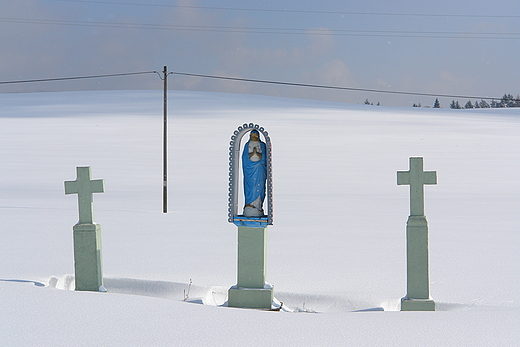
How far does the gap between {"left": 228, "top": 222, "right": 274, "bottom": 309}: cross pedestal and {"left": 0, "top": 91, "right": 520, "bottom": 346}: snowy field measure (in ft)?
1.17

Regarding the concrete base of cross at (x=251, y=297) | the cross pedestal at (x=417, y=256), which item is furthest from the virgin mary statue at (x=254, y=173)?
the cross pedestal at (x=417, y=256)

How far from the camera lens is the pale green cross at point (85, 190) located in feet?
19.6

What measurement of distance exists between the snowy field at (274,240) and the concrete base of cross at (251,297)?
0.32m

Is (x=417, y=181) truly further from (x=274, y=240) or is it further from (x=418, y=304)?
(x=274, y=240)

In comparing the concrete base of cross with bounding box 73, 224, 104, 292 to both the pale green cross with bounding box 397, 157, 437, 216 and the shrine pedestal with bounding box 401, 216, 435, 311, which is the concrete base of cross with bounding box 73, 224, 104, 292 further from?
the pale green cross with bounding box 397, 157, 437, 216

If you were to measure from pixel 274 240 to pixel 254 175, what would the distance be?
12.0ft

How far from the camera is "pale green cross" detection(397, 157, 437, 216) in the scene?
562cm

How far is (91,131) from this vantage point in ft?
103

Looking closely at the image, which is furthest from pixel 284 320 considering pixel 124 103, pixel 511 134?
pixel 124 103

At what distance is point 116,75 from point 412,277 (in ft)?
69.3

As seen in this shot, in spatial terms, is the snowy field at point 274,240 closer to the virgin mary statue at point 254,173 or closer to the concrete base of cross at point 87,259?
the concrete base of cross at point 87,259

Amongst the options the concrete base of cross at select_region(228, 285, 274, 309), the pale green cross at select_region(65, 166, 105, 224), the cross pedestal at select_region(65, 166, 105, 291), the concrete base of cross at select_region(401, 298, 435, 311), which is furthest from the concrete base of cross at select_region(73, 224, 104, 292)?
the concrete base of cross at select_region(401, 298, 435, 311)

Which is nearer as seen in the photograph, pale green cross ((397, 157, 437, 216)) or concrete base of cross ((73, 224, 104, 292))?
pale green cross ((397, 157, 437, 216))

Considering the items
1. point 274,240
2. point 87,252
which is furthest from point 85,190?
point 274,240
